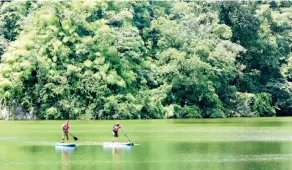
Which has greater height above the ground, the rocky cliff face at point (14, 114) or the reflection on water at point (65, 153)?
the rocky cliff face at point (14, 114)

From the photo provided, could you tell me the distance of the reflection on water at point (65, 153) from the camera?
87.4 feet

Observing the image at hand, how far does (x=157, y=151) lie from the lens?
32.0 meters

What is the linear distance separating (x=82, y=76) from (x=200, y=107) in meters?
13.5

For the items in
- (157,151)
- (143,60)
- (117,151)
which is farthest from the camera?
(143,60)

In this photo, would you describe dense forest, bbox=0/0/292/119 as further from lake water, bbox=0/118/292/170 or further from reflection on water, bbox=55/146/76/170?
reflection on water, bbox=55/146/76/170

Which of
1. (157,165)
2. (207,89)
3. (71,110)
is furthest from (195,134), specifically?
(207,89)

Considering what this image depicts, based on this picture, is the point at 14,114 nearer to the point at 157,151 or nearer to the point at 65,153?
the point at 65,153

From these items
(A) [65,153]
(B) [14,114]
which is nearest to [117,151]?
(A) [65,153]

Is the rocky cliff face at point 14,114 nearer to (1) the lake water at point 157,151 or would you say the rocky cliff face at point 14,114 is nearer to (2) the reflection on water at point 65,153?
(1) the lake water at point 157,151

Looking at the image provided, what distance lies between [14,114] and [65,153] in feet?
112

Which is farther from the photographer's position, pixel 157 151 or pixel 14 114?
pixel 14 114

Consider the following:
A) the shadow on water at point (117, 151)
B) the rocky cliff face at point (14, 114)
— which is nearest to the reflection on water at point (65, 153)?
the shadow on water at point (117, 151)

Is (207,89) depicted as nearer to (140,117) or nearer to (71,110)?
(140,117)

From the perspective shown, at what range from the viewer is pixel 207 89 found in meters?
70.9
